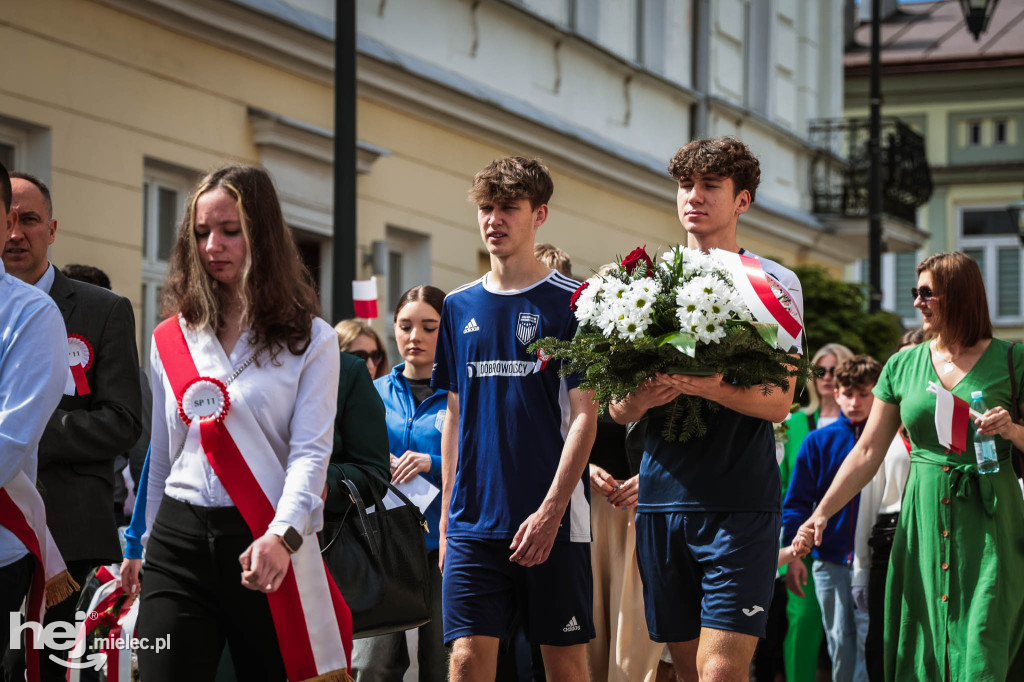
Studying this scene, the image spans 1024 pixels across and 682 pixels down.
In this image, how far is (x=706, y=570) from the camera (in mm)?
5578

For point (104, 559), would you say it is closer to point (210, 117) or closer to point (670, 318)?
point (670, 318)

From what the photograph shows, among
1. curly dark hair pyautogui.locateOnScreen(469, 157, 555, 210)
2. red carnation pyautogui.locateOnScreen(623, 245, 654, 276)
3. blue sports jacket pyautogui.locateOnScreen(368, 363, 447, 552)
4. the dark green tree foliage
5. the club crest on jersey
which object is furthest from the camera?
the dark green tree foliage

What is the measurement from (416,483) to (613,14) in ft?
43.7

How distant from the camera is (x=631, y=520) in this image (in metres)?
7.73

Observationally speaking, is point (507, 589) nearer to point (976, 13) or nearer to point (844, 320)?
point (976, 13)

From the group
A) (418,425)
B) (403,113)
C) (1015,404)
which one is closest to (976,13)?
(403,113)

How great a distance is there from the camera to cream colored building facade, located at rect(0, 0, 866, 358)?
1184 cm

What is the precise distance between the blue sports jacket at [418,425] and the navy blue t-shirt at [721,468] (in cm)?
202

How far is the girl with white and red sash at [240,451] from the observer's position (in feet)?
14.0

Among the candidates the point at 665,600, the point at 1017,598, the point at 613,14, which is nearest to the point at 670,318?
the point at 665,600

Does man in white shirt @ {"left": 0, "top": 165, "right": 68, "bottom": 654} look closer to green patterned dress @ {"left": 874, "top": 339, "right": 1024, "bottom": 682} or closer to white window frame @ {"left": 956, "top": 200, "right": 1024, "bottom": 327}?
green patterned dress @ {"left": 874, "top": 339, "right": 1024, "bottom": 682}

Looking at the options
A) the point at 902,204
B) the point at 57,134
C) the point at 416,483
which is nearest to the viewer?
the point at 416,483

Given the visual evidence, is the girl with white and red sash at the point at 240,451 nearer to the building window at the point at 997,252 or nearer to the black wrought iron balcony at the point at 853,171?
the black wrought iron balcony at the point at 853,171

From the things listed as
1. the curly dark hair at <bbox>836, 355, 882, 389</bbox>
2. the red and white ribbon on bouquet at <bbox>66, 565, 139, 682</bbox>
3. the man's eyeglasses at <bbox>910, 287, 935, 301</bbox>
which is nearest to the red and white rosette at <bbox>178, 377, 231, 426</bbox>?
the red and white ribbon on bouquet at <bbox>66, 565, 139, 682</bbox>
